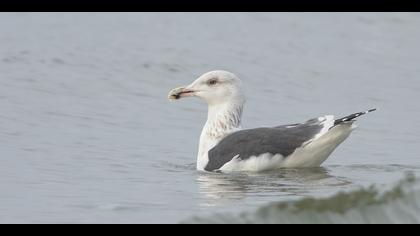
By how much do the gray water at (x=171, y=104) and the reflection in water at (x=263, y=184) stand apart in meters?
0.02

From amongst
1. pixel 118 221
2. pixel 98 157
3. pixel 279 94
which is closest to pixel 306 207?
pixel 118 221

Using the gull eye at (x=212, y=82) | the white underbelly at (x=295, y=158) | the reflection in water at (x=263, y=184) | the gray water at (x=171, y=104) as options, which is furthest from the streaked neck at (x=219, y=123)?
the reflection in water at (x=263, y=184)

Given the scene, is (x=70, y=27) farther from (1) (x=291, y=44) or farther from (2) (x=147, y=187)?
(2) (x=147, y=187)

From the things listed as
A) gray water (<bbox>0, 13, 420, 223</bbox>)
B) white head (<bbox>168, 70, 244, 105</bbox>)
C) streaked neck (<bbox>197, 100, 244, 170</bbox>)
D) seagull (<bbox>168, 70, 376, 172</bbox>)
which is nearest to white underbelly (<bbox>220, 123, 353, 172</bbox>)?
seagull (<bbox>168, 70, 376, 172</bbox>)

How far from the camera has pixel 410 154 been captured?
13.3 m

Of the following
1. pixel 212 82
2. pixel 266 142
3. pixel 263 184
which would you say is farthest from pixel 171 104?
pixel 263 184

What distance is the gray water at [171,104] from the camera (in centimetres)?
1034

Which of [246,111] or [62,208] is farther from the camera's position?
[246,111]

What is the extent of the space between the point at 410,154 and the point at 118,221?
18.1ft

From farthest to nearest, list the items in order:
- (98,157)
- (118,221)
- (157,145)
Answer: (157,145) → (98,157) → (118,221)

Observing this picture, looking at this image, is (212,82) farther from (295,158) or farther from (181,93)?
(295,158)

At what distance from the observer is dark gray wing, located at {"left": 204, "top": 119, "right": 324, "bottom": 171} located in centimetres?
1173

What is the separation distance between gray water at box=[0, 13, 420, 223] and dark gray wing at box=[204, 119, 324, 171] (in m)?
0.26

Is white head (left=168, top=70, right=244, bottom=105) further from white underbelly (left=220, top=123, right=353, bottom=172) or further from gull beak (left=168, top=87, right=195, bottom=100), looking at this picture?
white underbelly (left=220, top=123, right=353, bottom=172)
